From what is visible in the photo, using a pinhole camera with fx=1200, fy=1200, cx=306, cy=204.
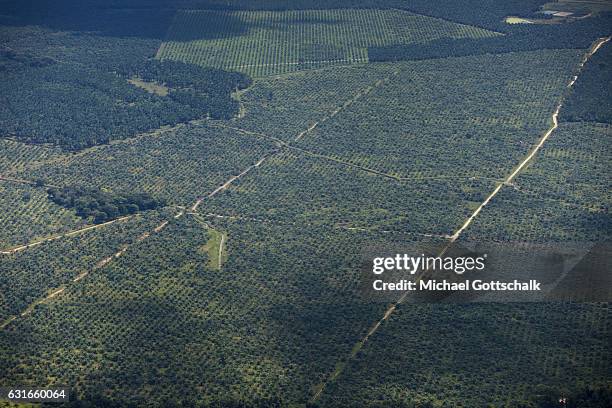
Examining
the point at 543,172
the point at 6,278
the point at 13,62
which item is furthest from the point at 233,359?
the point at 13,62

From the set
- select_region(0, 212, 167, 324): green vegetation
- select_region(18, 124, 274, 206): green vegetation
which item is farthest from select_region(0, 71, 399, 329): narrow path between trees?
select_region(18, 124, 274, 206): green vegetation

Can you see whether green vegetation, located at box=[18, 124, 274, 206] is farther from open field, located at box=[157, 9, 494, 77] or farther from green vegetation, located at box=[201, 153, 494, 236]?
open field, located at box=[157, 9, 494, 77]

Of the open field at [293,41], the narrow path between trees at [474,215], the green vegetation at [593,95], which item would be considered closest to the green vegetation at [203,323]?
the narrow path between trees at [474,215]

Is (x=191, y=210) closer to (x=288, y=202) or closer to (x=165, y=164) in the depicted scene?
(x=288, y=202)

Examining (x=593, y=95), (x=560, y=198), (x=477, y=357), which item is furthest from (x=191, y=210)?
(x=593, y=95)

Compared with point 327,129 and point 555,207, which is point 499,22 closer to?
point 327,129

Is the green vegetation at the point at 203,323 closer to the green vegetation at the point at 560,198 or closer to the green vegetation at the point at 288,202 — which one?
the green vegetation at the point at 288,202
